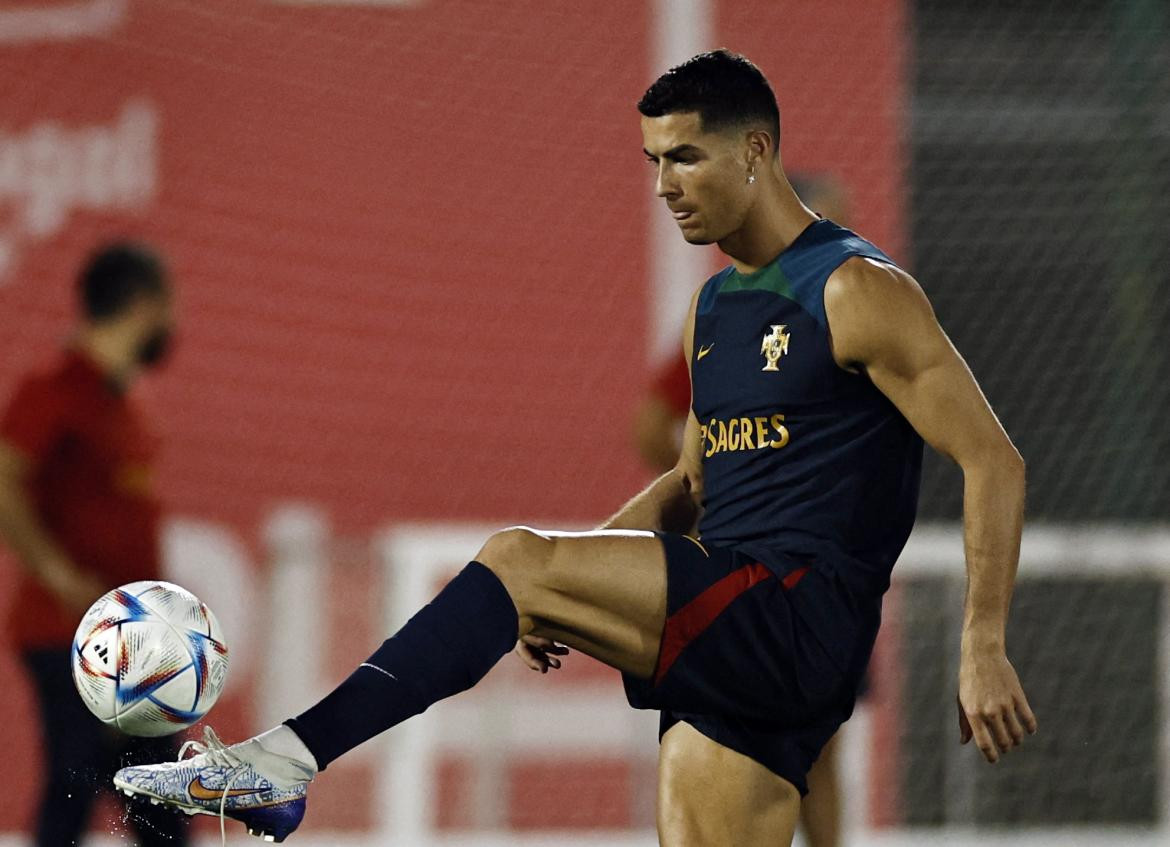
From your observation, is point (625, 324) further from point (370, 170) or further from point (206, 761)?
point (206, 761)

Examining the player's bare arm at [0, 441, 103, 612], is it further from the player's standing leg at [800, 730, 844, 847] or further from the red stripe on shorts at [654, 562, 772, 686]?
the red stripe on shorts at [654, 562, 772, 686]

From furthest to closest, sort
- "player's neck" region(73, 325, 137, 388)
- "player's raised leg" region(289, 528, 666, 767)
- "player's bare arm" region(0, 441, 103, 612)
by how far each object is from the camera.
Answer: "player's neck" region(73, 325, 137, 388) < "player's bare arm" region(0, 441, 103, 612) < "player's raised leg" region(289, 528, 666, 767)

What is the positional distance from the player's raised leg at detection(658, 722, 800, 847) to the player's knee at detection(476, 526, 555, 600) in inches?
21.4

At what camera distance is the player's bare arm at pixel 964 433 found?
125 inches

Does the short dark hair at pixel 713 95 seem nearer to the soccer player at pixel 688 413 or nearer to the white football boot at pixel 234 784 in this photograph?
the soccer player at pixel 688 413

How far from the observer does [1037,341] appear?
8.55 metres

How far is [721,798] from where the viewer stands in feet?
11.4

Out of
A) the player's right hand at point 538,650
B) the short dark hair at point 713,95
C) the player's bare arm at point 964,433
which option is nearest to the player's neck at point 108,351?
the player's right hand at point 538,650

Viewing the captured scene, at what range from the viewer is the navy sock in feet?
10.3

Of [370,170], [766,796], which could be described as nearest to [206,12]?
[370,170]

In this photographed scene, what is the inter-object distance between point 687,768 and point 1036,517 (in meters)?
5.88

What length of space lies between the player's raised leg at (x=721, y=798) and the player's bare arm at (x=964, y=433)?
1.41ft

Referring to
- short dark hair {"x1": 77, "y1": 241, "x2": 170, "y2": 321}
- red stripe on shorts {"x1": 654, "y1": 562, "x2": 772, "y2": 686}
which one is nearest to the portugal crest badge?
red stripe on shorts {"x1": 654, "y1": 562, "x2": 772, "y2": 686}

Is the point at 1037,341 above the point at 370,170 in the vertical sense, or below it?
below
